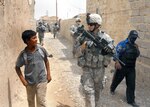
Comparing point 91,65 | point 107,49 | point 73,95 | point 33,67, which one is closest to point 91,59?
point 91,65

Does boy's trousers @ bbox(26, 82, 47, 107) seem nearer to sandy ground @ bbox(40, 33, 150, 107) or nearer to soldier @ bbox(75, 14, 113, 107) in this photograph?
soldier @ bbox(75, 14, 113, 107)

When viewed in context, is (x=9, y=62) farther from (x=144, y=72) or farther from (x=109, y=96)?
(x=144, y=72)

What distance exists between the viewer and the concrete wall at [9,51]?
4.55 m

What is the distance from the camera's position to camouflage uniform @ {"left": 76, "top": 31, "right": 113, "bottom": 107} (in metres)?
4.55

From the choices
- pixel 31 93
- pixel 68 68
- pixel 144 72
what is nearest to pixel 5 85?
pixel 31 93

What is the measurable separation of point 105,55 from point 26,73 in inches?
50.4

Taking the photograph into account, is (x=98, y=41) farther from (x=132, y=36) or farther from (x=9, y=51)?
(x=9, y=51)

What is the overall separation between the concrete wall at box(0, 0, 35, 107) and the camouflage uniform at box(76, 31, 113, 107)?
3.97 feet

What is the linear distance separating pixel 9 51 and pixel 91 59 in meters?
1.62

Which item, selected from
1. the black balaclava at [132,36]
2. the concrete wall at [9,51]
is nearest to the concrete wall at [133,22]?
the black balaclava at [132,36]

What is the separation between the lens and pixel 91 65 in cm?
457

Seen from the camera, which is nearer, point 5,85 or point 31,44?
point 31,44

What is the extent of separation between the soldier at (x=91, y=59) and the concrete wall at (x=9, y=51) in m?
1.20

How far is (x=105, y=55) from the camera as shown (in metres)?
4.64
